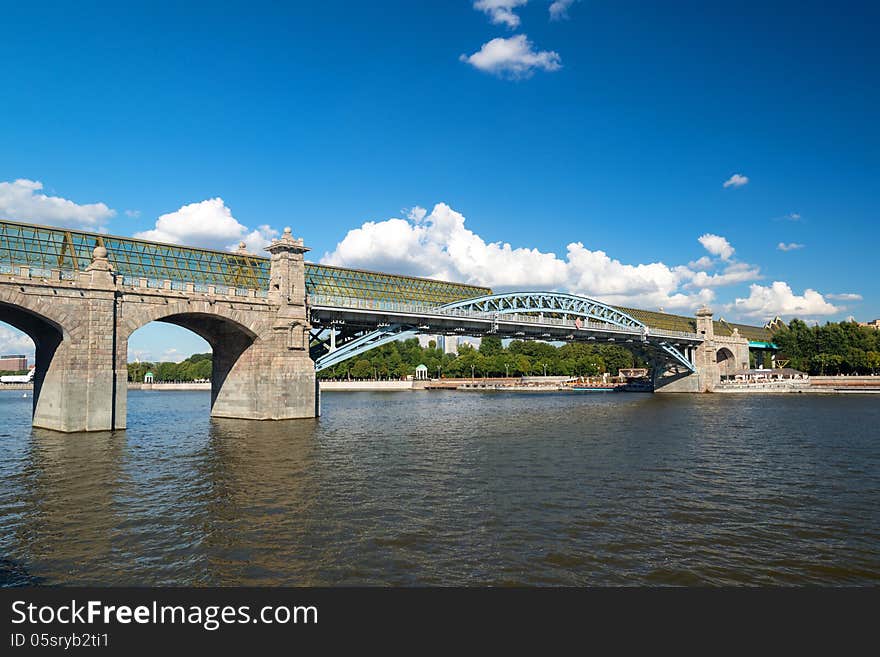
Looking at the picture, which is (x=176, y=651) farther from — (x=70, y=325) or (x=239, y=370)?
(x=239, y=370)

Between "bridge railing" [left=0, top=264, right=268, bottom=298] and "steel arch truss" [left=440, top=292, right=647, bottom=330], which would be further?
"steel arch truss" [left=440, top=292, right=647, bottom=330]

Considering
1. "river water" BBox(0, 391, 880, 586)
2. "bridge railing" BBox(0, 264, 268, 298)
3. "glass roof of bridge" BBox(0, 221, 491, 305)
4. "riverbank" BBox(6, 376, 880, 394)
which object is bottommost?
"river water" BBox(0, 391, 880, 586)

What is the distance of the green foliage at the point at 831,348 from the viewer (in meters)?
103

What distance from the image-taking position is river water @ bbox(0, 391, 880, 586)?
11.9m

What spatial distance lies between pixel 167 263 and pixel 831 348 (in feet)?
367

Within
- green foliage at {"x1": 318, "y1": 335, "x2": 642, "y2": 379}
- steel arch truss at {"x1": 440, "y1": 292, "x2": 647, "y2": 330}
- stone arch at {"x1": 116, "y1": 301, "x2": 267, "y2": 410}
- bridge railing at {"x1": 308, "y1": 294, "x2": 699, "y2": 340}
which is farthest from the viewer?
green foliage at {"x1": 318, "y1": 335, "x2": 642, "y2": 379}

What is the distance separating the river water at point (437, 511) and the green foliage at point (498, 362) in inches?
4358

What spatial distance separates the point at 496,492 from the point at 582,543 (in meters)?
5.76

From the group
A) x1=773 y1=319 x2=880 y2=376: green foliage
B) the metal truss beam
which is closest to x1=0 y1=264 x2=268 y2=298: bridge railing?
the metal truss beam

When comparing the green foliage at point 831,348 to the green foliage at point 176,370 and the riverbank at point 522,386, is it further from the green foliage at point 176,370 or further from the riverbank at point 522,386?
the green foliage at point 176,370

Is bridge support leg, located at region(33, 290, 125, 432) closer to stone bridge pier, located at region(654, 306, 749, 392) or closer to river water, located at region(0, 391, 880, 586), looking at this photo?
river water, located at region(0, 391, 880, 586)

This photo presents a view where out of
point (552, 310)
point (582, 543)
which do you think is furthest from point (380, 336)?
point (582, 543)

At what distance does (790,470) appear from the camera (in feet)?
75.9

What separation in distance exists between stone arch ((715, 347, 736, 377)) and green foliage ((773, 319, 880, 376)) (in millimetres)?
14592
